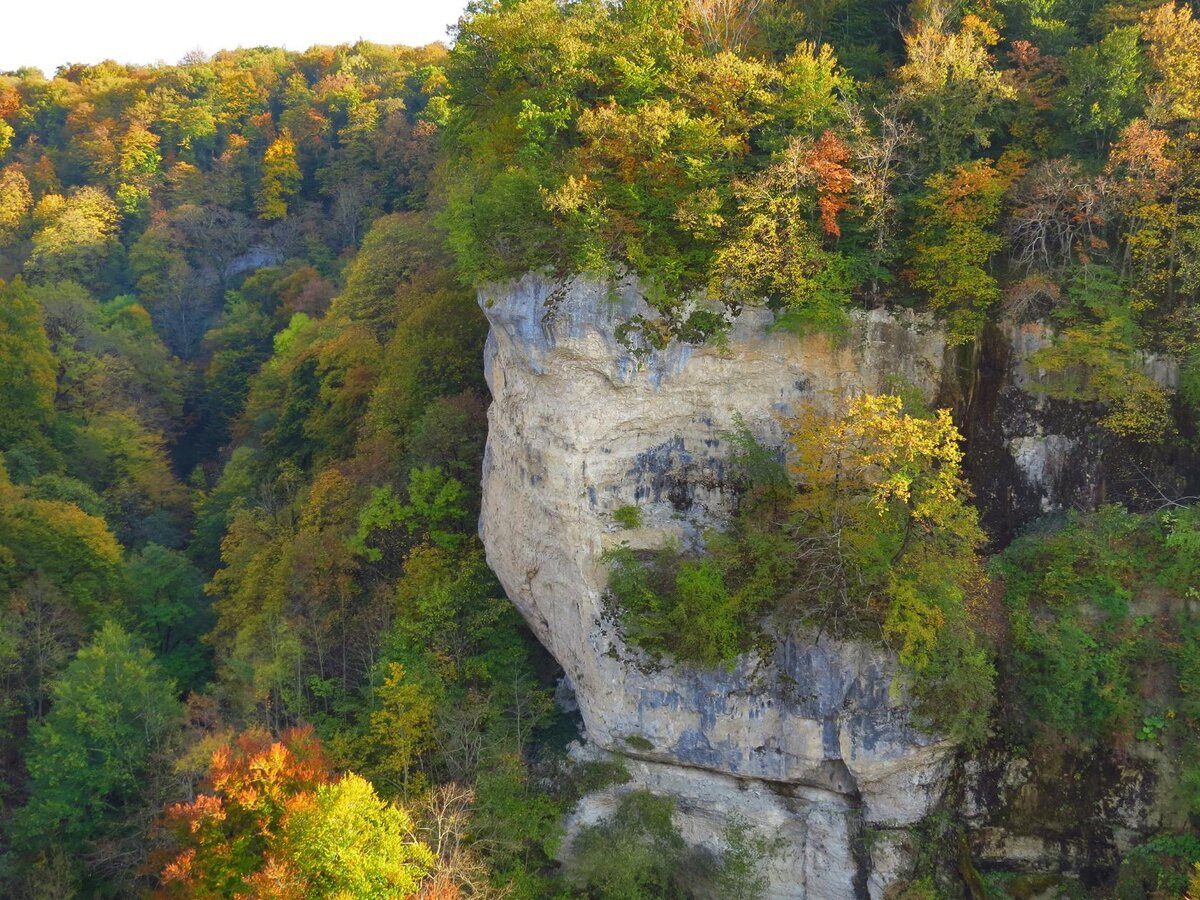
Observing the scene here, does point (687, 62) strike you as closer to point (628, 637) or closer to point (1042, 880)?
point (628, 637)

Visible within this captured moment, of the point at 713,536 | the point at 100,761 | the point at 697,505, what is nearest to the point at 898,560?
the point at 713,536

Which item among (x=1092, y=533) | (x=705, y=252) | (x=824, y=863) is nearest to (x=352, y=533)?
(x=705, y=252)

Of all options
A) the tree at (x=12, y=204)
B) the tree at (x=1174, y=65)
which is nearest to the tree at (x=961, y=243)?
the tree at (x=1174, y=65)

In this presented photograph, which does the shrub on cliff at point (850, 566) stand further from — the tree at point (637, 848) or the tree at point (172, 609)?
the tree at point (172, 609)

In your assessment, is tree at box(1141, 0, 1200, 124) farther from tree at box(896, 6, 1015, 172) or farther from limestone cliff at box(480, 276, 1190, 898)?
limestone cliff at box(480, 276, 1190, 898)

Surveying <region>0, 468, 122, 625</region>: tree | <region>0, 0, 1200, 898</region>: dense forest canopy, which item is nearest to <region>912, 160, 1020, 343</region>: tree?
<region>0, 0, 1200, 898</region>: dense forest canopy

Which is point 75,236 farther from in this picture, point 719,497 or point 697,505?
point 719,497

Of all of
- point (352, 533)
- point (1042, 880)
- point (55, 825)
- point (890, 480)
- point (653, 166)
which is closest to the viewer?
point (890, 480)
